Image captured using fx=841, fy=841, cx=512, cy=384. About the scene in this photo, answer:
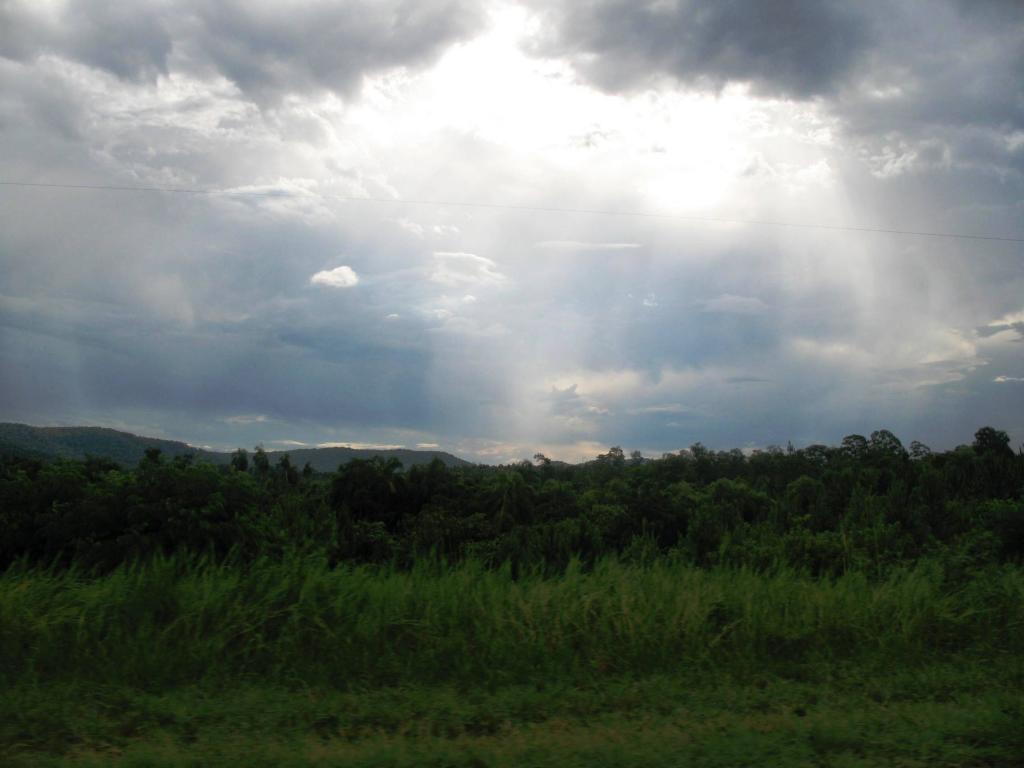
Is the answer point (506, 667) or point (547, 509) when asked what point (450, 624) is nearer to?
point (506, 667)

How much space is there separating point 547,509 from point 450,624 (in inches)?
1399

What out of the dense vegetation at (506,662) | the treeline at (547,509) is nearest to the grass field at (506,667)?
the dense vegetation at (506,662)

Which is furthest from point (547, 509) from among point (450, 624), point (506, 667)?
point (506, 667)

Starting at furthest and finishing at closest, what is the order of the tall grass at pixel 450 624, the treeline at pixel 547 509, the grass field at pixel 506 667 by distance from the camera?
the treeline at pixel 547 509
the tall grass at pixel 450 624
the grass field at pixel 506 667

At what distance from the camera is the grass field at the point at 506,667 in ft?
14.6

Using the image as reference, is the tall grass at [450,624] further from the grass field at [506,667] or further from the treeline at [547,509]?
the treeline at [547,509]

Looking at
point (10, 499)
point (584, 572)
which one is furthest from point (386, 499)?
point (584, 572)

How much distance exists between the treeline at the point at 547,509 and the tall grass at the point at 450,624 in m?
0.94

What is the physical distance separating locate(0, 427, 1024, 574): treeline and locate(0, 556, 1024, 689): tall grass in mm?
936

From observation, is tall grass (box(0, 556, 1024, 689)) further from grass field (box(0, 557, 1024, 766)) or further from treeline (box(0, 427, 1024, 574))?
treeline (box(0, 427, 1024, 574))

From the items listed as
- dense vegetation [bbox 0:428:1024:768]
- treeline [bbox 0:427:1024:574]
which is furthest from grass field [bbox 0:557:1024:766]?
treeline [bbox 0:427:1024:574]

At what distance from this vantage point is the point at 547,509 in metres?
41.5

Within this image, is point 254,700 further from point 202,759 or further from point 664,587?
point 664,587

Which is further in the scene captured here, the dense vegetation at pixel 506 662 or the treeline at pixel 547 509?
the treeline at pixel 547 509
